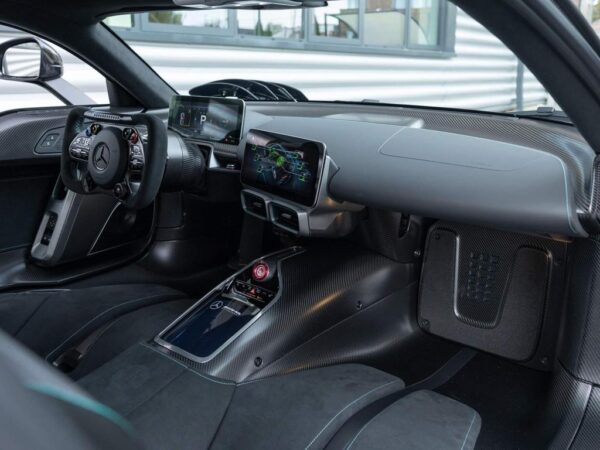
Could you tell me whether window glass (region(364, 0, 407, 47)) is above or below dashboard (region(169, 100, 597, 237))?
above

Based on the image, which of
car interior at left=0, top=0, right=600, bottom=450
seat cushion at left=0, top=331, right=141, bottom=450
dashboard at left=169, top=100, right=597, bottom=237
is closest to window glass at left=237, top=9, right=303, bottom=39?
car interior at left=0, top=0, right=600, bottom=450

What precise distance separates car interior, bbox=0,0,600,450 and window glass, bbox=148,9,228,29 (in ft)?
6.36

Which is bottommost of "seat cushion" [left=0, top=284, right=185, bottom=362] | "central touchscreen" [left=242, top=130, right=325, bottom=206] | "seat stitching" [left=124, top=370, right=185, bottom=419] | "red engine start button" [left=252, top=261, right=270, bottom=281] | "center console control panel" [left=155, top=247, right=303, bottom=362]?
"seat stitching" [left=124, top=370, right=185, bottom=419]

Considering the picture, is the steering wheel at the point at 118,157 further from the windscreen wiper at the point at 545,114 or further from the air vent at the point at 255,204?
the windscreen wiper at the point at 545,114

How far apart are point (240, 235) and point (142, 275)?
595mm

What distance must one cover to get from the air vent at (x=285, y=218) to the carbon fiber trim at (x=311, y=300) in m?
0.19

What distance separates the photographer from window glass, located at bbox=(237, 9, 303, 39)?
5.77 meters

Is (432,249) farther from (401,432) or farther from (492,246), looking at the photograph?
(401,432)

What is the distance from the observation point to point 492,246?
2404 millimetres

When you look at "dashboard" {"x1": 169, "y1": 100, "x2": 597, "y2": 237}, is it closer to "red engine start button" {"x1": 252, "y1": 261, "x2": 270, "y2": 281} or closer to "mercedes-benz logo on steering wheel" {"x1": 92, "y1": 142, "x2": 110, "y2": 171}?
"red engine start button" {"x1": 252, "y1": 261, "x2": 270, "y2": 281}

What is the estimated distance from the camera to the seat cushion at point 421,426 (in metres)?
1.86

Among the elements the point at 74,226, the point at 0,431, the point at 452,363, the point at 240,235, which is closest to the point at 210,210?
the point at 240,235

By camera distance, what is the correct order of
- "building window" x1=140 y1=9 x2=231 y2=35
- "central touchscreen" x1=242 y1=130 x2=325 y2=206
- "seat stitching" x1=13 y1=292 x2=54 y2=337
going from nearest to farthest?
"central touchscreen" x1=242 y1=130 x2=325 y2=206
"seat stitching" x1=13 y1=292 x2=54 y2=337
"building window" x1=140 y1=9 x2=231 y2=35

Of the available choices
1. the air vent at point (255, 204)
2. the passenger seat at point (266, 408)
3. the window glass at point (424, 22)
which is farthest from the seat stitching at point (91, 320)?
the window glass at point (424, 22)
